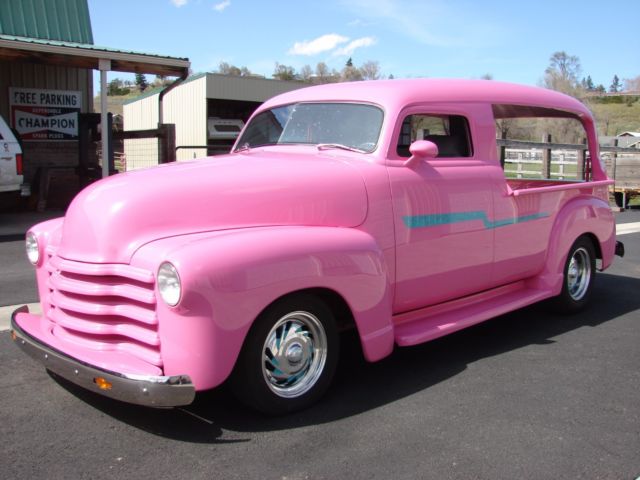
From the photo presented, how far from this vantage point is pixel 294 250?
3.27 m

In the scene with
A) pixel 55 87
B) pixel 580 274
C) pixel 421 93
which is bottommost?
pixel 580 274

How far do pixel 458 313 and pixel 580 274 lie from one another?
6.45 feet

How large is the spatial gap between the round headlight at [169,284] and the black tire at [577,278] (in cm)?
381

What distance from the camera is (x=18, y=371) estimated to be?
400 centimetres

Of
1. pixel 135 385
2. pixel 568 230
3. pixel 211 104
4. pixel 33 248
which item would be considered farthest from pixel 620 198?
pixel 211 104

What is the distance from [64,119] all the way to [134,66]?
8.47ft

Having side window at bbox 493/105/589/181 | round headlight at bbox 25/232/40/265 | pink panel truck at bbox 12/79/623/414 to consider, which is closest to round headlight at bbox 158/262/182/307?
pink panel truck at bbox 12/79/623/414

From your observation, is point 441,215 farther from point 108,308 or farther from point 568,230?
point 108,308

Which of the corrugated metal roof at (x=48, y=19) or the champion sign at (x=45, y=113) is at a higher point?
the corrugated metal roof at (x=48, y=19)

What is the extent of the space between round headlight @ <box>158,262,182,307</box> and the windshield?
5.66ft

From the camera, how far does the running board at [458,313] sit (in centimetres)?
403

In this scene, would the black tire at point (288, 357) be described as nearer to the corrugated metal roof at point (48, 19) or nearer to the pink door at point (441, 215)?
the pink door at point (441, 215)

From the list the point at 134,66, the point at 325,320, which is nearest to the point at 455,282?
the point at 325,320

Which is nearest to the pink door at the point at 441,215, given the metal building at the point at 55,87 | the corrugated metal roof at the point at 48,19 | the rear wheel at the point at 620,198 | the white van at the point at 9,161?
the white van at the point at 9,161
